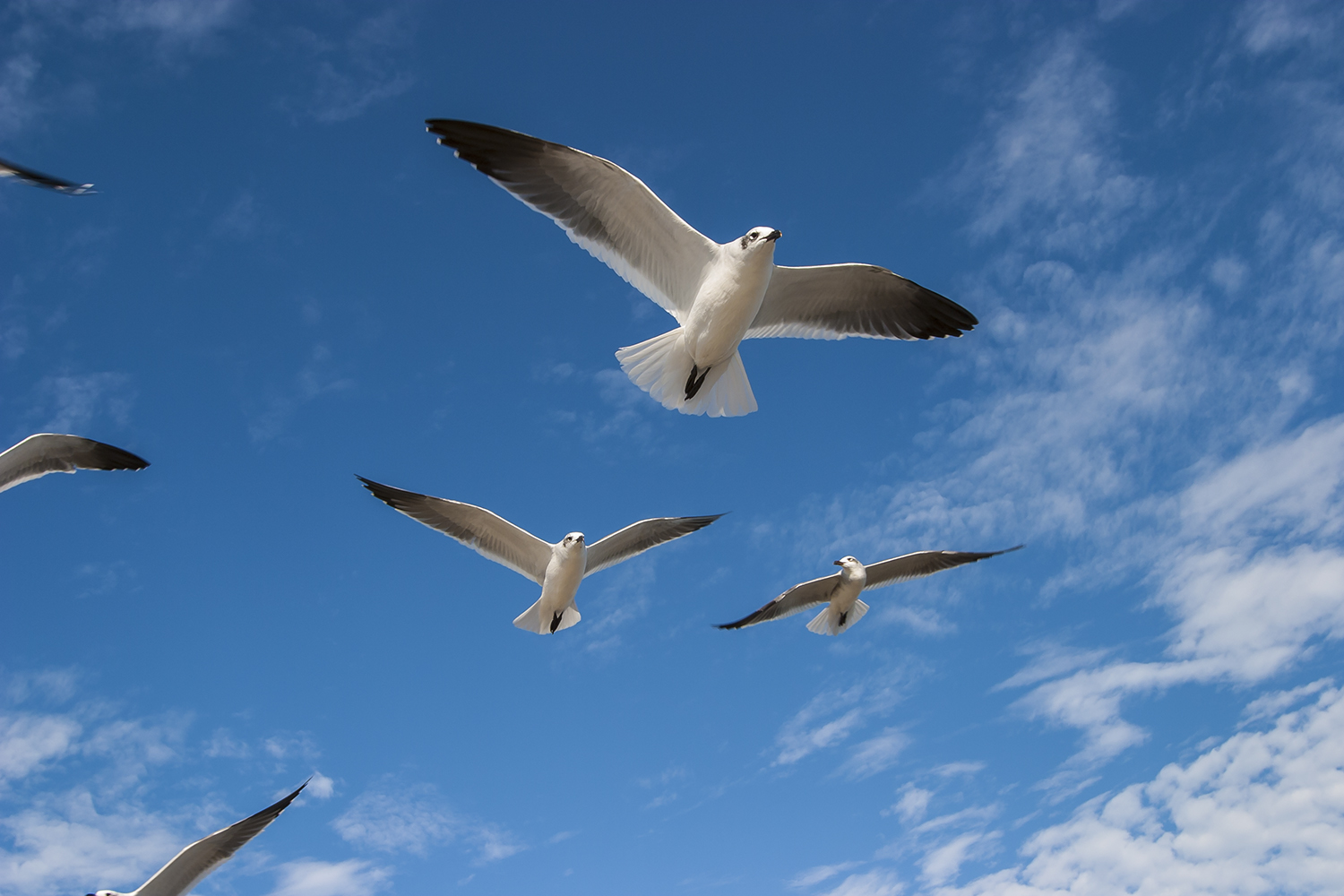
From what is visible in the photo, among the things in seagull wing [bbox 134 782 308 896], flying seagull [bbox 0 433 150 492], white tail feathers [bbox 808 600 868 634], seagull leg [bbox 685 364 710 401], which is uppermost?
flying seagull [bbox 0 433 150 492]

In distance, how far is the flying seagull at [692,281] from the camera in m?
7.16

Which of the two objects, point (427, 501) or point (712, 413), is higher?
point (427, 501)

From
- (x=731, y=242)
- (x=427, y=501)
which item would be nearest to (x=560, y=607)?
(x=427, y=501)

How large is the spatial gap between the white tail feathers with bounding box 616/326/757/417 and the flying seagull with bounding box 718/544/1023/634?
3.81 metres

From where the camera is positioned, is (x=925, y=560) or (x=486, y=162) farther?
(x=925, y=560)

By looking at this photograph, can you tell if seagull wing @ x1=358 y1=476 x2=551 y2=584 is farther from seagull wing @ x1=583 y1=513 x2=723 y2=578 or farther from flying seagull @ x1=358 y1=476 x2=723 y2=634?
seagull wing @ x1=583 y1=513 x2=723 y2=578

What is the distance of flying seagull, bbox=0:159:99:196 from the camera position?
6.30 meters

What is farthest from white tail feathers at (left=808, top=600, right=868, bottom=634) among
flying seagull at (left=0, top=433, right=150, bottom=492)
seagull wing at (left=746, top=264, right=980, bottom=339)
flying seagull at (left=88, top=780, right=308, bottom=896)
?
flying seagull at (left=0, top=433, right=150, bottom=492)

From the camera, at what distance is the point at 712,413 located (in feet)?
27.0

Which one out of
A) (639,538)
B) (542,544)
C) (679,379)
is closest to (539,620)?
(542,544)

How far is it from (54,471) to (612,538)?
602 centimetres

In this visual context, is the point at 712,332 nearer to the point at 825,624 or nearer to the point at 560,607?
the point at 560,607

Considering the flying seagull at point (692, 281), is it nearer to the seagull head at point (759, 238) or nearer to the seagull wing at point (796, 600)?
the seagull head at point (759, 238)

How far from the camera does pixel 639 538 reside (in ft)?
36.3
